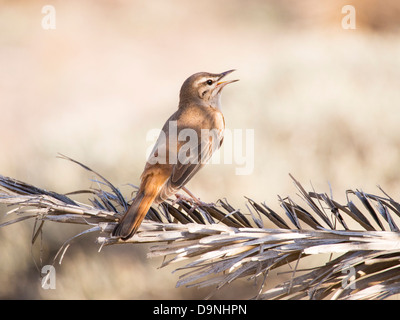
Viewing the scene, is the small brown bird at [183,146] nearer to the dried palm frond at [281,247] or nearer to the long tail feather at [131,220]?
the long tail feather at [131,220]


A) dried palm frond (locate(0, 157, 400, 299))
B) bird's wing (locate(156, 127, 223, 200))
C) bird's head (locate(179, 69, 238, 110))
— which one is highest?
bird's head (locate(179, 69, 238, 110))

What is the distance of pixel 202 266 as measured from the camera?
5.09 ft

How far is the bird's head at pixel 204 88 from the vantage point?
10.6ft

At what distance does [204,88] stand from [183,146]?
702 mm

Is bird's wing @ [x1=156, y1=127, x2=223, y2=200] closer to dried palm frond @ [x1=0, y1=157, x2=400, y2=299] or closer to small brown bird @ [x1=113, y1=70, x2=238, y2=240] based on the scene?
small brown bird @ [x1=113, y1=70, x2=238, y2=240]

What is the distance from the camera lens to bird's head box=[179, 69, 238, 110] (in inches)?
127

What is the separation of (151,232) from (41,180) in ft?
5.91

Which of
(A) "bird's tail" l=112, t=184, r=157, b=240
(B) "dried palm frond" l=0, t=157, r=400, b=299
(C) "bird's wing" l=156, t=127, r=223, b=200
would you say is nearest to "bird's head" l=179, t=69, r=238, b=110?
(C) "bird's wing" l=156, t=127, r=223, b=200

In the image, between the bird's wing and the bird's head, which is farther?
the bird's head

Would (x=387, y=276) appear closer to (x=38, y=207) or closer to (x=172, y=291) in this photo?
(x=38, y=207)

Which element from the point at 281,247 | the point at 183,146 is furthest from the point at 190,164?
the point at 281,247

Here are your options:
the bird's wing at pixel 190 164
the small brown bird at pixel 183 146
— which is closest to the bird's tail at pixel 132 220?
the small brown bird at pixel 183 146

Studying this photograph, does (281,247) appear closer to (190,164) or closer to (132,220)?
(132,220)

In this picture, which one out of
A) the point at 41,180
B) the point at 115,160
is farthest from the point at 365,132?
the point at 41,180
